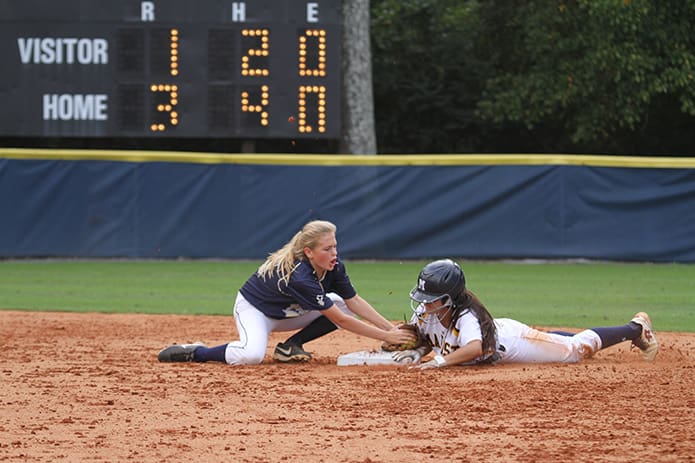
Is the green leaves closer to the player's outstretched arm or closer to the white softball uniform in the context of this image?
the white softball uniform

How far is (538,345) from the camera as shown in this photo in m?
7.48

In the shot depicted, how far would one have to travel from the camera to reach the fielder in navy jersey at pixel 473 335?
7055 mm

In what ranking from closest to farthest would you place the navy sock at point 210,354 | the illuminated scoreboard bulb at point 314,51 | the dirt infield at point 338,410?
the dirt infield at point 338,410
the navy sock at point 210,354
the illuminated scoreboard bulb at point 314,51

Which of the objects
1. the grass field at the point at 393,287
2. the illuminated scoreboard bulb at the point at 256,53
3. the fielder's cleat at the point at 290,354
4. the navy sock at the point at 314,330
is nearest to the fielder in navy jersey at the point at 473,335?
the navy sock at the point at 314,330

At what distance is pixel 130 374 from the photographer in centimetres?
730

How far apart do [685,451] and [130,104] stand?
40.4ft

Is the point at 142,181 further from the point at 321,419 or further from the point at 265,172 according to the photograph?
the point at 321,419

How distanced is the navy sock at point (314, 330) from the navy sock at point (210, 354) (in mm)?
492

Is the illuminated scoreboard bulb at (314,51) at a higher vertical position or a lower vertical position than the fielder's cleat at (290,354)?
higher

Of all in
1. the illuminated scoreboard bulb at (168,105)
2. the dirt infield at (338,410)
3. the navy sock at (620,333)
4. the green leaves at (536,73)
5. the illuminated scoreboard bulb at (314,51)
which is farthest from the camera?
the green leaves at (536,73)

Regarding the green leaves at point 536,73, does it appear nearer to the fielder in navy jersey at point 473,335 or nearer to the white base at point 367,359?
the fielder in navy jersey at point 473,335

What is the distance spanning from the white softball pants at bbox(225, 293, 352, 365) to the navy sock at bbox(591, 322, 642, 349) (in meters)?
1.77

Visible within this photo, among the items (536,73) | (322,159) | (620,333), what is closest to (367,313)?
(620,333)

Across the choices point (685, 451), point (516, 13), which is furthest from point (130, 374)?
point (516, 13)
